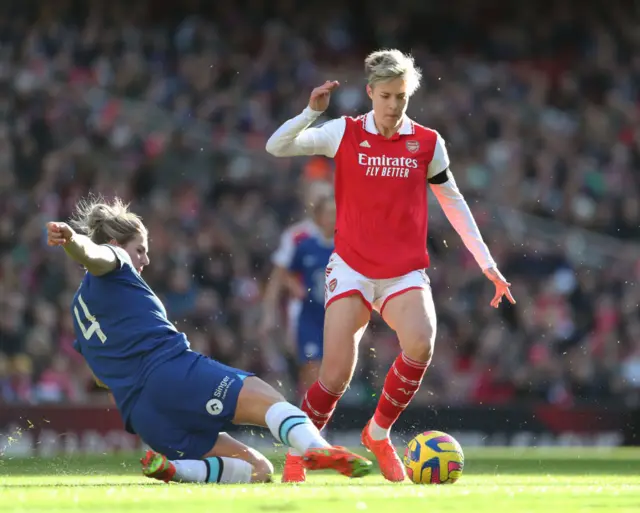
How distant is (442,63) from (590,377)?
6136mm

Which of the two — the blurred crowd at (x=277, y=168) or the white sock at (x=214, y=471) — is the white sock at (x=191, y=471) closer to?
the white sock at (x=214, y=471)

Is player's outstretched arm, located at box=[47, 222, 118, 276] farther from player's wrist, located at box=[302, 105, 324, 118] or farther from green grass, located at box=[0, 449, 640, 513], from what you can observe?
player's wrist, located at box=[302, 105, 324, 118]

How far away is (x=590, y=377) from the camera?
1523 centimetres

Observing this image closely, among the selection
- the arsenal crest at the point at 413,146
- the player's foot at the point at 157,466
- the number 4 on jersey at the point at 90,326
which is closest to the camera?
the player's foot at the point at 157,466

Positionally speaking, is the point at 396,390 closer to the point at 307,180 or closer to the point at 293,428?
the point at 293,428

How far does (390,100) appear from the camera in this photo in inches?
278

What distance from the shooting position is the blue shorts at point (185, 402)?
20.8ft

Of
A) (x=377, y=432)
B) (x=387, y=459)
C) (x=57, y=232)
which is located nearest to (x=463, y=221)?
(x=377, y=432)

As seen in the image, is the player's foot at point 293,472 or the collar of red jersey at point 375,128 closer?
the player's foot at point 293,472

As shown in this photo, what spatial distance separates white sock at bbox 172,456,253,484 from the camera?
636 centimetres

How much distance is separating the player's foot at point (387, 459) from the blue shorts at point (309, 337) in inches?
141

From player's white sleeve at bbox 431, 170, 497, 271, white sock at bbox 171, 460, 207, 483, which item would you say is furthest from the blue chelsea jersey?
white sock at bbox 171, 460, 207, 483

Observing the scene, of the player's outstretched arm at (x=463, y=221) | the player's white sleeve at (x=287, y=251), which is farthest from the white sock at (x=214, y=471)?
the player's white sleeve at (x=287, y=251)

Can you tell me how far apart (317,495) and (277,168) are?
11255 mm
